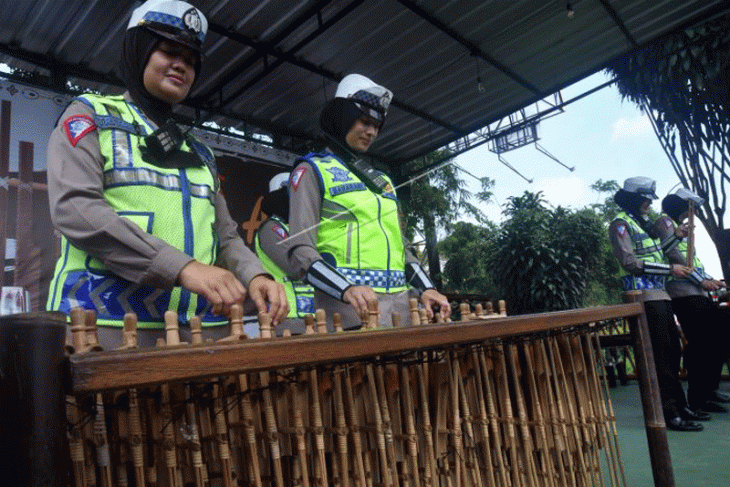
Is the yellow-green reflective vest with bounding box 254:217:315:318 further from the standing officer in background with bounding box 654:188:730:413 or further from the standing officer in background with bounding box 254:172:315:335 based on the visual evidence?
the standing officer in background with bounding box 654:188:730:413

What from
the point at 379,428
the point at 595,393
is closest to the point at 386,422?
the point at 379,428

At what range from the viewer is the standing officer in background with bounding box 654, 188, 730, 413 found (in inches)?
174

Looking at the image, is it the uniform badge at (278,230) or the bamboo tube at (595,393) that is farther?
the uniform badge at (278,230)

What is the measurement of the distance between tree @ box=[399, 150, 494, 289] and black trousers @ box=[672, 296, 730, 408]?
2.94 meters

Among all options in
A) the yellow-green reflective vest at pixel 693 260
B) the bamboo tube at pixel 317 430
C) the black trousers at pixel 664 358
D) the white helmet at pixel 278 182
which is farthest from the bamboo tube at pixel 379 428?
the yellow-green reflective vest at pixel 693 260

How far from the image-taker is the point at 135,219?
138 cm

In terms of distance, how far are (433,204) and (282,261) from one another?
626cm

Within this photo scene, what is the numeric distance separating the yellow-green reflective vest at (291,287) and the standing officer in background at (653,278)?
2.56 metres

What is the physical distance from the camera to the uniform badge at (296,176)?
214 cm

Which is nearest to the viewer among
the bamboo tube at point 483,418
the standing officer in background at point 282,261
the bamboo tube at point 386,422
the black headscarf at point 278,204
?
the bamboo tube at point 386,422

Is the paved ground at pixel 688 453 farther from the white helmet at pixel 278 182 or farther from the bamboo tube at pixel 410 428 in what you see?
the white helmet at pixel 278 182

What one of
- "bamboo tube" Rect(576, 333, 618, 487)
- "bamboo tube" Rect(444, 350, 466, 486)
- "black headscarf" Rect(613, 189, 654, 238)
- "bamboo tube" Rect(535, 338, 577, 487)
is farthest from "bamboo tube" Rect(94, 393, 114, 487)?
"black headscarf" Rect(613, 189, 654, 238)

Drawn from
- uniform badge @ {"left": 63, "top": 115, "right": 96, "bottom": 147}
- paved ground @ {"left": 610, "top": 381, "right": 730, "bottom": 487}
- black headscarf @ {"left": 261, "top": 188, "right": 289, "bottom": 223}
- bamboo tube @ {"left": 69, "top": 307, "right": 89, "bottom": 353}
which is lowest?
paved ground @ {"left": 610, "top": 381, "right": 730, "bottom": 487}

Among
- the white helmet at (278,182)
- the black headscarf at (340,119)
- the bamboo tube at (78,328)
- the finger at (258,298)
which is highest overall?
the white helmet at (278,182)
